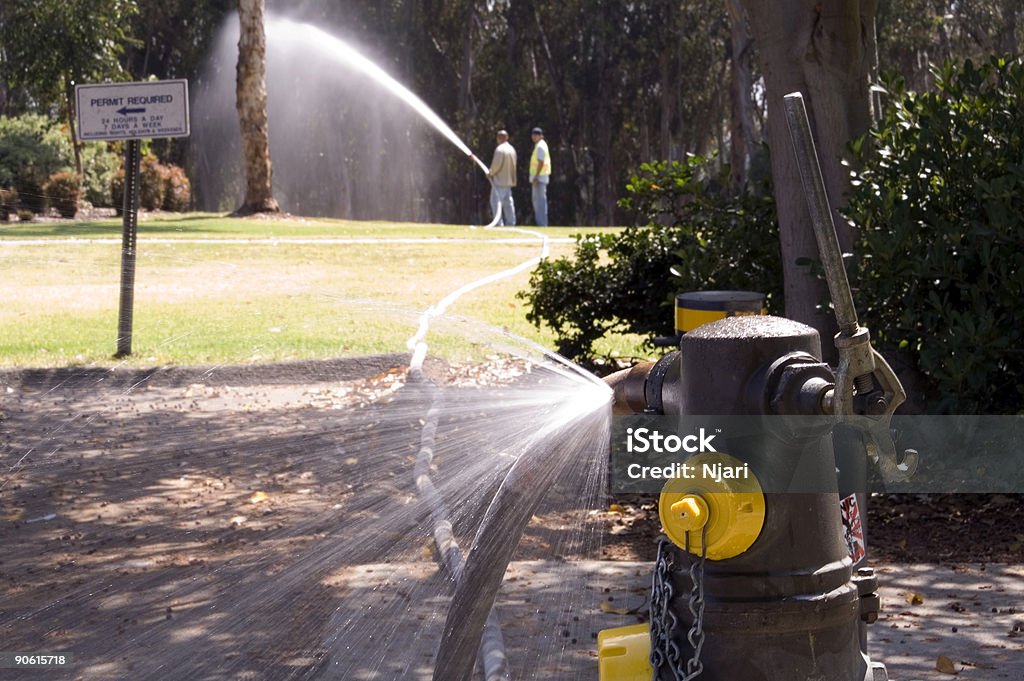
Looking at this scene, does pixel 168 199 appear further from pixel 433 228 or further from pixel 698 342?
pixel 698 342

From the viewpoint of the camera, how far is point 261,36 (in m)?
21.1

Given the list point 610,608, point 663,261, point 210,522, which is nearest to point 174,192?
point 663,261

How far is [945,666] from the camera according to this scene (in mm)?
3180

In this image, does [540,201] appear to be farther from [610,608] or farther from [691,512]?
[691,512]

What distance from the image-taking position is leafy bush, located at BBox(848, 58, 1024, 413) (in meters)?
4.68

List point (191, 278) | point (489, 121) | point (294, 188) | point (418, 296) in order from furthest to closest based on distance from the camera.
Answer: point (294, 188)
point (489, 121)
point (191, 278)
point (418, 296)

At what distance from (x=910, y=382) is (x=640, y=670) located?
3617mm

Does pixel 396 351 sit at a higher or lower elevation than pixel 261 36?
lower

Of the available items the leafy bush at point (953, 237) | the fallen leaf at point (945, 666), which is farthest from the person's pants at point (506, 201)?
the fallen leaf at point (945, 666)

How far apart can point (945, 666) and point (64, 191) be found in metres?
20.6

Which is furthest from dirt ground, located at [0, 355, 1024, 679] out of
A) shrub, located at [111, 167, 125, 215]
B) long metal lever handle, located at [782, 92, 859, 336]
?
shrub, located at [111, 167, 125, 215]

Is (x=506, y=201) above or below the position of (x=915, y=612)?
above

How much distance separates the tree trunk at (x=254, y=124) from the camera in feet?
69.6

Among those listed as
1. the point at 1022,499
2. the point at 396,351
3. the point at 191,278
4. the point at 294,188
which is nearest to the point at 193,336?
the point at 396,351
